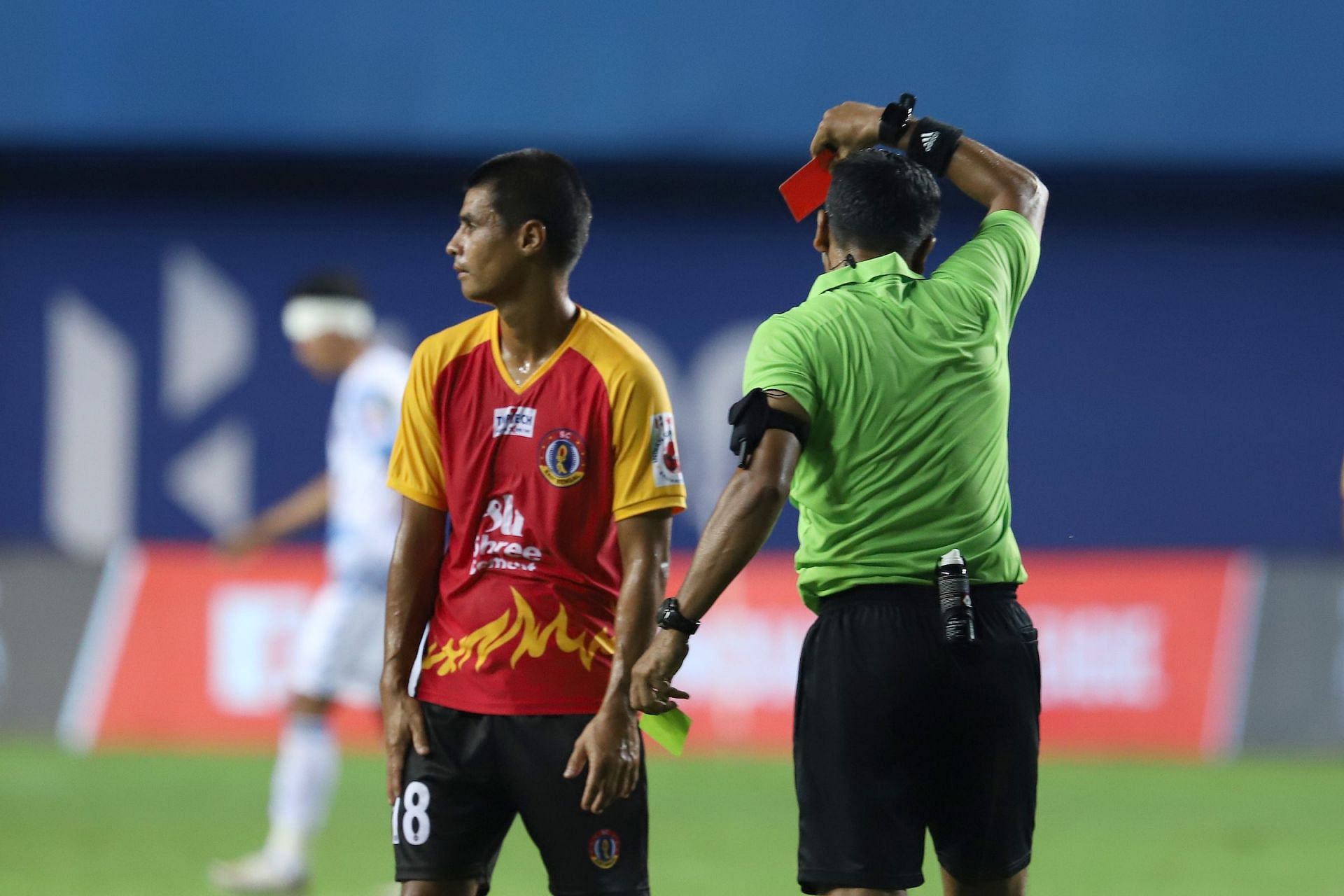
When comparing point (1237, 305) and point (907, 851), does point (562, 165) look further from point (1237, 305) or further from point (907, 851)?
point (1237, 305)

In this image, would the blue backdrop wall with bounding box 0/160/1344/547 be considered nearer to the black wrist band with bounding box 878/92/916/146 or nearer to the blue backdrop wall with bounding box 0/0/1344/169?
the blue backdrop wall with bounding box 0/0/1344/169

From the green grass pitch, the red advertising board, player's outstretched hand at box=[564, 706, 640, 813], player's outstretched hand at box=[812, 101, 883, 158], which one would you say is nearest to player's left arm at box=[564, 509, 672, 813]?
player's outstretched hand at box=[564, 706, 640, 813]

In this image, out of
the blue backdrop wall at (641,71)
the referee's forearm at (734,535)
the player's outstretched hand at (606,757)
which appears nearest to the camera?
the referee's forearm at (734,535)

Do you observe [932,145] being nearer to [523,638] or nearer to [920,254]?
[920,254]

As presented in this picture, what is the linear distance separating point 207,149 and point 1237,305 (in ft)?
30.8

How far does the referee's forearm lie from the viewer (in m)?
3.98

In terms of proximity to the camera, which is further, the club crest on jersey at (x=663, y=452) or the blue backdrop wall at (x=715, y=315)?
the blue backdrop wall at (x=715, y=315)

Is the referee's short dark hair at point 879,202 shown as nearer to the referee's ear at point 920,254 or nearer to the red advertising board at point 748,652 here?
the referee's ear at point 920,254

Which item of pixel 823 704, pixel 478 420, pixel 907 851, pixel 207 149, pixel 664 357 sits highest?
pixel 207 149

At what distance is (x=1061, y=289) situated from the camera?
17.3m

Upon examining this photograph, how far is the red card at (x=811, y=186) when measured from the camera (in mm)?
4625

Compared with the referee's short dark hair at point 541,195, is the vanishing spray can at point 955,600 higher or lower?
lower

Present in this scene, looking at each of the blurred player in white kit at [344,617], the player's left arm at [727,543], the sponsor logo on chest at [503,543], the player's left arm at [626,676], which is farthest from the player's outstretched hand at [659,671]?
the blurred player in white kit at [344,617]

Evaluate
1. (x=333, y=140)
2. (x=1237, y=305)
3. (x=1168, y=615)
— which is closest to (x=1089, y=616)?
(x=1168, y=615)
